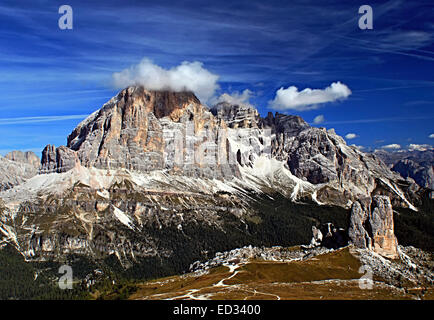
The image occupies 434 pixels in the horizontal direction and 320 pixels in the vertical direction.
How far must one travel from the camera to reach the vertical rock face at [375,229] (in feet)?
606

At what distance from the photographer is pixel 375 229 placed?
7367 inches

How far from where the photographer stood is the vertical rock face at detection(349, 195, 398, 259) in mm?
184750

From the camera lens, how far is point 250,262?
611ft
